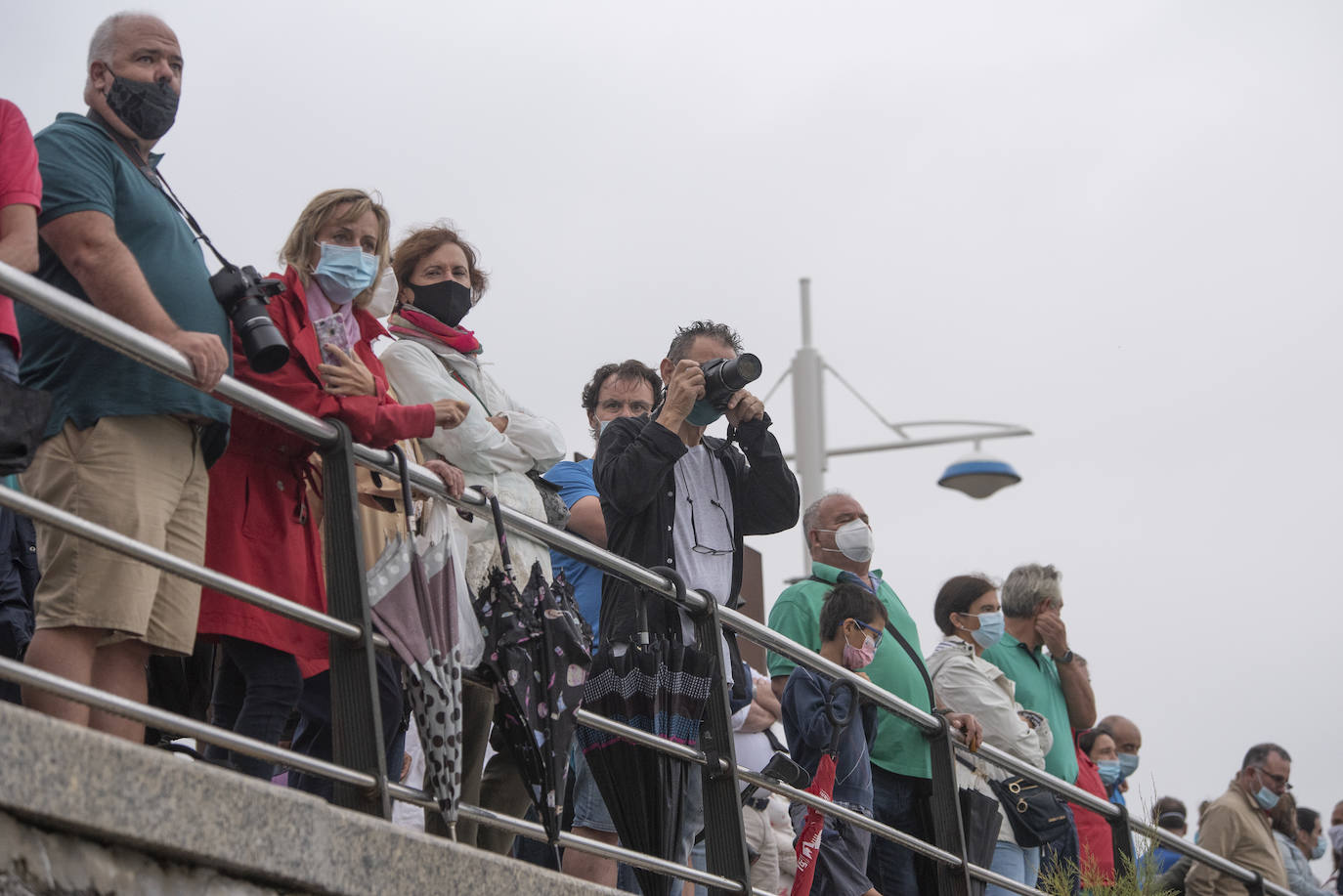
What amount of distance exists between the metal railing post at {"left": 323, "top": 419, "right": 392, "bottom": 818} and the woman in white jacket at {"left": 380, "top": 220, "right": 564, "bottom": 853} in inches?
36.6

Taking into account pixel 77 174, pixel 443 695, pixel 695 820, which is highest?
pixel 77 174

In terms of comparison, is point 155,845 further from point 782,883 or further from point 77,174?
point 782,883

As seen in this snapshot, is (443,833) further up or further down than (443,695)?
further down

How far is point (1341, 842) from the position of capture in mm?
11336

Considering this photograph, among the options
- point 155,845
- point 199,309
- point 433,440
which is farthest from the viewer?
point 433,440

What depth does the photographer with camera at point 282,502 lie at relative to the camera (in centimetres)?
395

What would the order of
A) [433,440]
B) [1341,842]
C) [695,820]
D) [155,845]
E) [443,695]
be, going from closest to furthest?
[155,845]
[443,695]
[695,820]
[433,440]
[1341,842]

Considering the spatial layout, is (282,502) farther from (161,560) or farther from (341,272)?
(161,560)

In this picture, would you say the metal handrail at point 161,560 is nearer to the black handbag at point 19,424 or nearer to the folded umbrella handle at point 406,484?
the black handbag at point 19,424

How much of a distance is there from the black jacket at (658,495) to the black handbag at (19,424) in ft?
5.85

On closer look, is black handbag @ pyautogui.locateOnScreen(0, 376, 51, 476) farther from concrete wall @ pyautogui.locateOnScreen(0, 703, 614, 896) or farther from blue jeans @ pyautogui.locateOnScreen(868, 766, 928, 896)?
blue jeans @ pyautogui.locateOnScreen(868, 766, 928, 896)

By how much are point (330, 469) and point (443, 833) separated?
2.81 feet

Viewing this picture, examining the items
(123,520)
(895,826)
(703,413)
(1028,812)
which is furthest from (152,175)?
(1028,812)

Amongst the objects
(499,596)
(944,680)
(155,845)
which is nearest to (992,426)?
(944,680)
